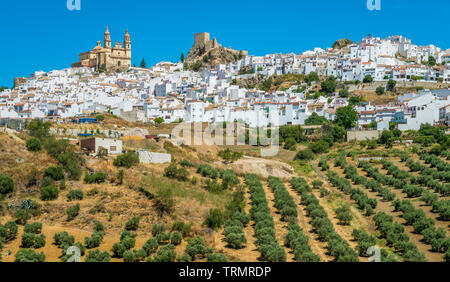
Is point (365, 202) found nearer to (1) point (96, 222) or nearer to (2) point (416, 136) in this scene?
(1) point (96, 222)

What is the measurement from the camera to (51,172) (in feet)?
83.1

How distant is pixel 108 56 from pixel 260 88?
4328cm

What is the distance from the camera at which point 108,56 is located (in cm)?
10769

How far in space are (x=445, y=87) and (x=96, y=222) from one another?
193ft

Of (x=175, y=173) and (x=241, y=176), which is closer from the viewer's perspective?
(x=175, y=173)

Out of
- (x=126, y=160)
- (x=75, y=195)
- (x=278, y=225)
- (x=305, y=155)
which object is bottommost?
(x=278, y=225)

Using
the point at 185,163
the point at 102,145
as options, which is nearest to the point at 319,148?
the point at 185,163

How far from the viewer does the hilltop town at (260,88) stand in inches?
2291

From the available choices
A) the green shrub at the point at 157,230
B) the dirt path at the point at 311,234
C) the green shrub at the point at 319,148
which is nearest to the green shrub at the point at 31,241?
the green shrub at the point at 157,230

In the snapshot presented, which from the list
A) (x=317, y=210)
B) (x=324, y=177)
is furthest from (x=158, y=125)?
(x=317, y=210)

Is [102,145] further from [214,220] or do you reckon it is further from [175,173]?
[214,220]

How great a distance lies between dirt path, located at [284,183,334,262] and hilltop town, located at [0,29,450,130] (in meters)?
28.7

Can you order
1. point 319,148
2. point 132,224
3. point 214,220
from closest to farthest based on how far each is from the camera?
point 132,224 < point 214,220 < point 319,148

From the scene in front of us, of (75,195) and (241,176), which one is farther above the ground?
(75,195)
